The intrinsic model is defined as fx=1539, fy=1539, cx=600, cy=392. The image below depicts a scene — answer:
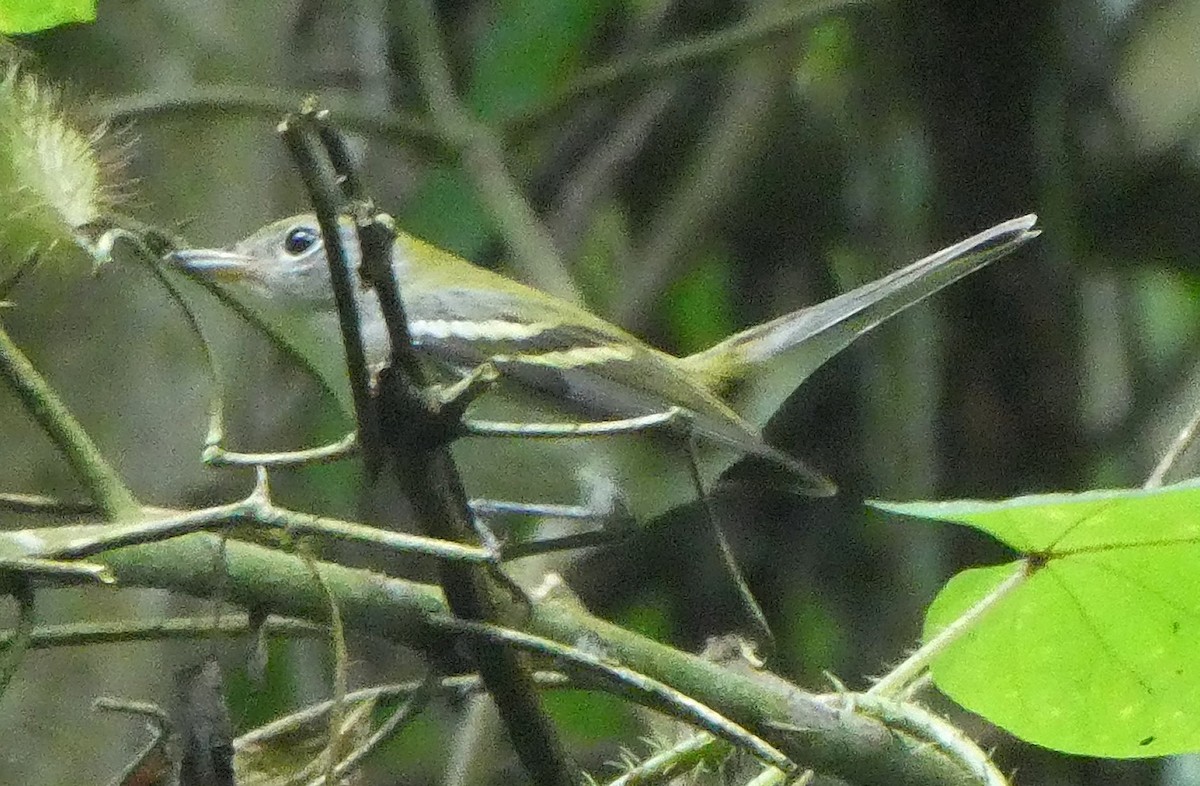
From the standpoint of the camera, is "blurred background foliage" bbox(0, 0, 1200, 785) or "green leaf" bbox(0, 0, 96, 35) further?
"blurred background foliage" bbox(0, 0, 1200, 785)

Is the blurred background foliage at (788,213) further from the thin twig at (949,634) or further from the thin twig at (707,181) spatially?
the thin twig at (949,634)

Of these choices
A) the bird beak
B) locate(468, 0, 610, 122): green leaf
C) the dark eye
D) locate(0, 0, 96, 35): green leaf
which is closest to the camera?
locate(0, 0, 96, 35): green leaf

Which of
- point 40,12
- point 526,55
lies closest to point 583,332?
point 526,55

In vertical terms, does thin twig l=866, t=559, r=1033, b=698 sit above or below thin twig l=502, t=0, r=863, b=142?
below

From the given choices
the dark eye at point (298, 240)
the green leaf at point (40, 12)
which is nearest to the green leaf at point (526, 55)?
the dark eye at point (298, 240)

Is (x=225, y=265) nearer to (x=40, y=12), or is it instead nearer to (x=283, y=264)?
(x=283, y=264)

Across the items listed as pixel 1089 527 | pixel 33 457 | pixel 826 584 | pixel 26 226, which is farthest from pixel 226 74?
pixel 1089 527

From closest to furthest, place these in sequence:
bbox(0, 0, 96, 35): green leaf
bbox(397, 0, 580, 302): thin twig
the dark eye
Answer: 1. bbox(0, 0, 96, 35): green leaf
2. the dark eye
3. bbox(397, 0, 580, 302): thin twig

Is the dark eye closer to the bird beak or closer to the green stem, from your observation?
the bird beak

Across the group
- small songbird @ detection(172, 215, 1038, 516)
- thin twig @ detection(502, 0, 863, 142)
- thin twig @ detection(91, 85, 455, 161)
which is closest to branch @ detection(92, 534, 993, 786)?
small songbird @ detection(172, 215, 1038, 516)
